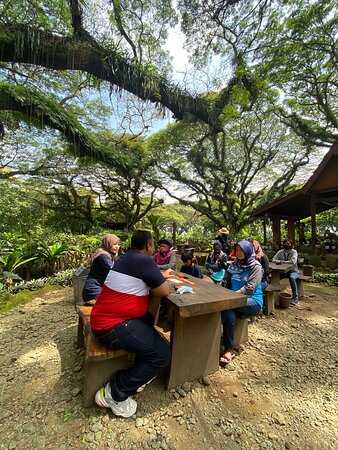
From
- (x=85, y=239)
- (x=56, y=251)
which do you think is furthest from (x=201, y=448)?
(x=85, y=239)

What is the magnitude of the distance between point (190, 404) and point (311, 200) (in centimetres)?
920

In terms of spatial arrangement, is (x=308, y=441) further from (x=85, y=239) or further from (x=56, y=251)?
(x=85, y=239)

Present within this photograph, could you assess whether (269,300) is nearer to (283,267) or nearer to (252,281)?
(283,267)

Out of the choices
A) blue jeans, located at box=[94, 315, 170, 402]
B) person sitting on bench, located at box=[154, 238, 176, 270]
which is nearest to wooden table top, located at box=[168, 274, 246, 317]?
blue jeans, located at box=[94, 315, 170, 402]

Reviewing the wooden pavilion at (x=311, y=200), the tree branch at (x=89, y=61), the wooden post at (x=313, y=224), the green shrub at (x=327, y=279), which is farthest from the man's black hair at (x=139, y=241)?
the wooden post at (x=313, y=224)

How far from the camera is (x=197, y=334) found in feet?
7.64

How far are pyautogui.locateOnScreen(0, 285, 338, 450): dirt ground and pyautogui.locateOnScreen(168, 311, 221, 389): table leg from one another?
11 centimetres

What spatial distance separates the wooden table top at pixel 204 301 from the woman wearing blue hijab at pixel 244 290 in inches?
18.0

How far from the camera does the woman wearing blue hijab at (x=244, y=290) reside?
2744mm

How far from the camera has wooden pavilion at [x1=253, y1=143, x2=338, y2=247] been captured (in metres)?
8.21

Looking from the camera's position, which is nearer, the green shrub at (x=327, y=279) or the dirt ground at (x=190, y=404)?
the dirt ground at (x=190, y=404)

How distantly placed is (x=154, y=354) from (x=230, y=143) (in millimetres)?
14018

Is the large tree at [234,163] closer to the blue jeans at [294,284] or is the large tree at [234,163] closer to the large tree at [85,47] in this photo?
the large tree at [85,47]

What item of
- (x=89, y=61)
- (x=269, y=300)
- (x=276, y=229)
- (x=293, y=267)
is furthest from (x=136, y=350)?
(x=276, y=229)
